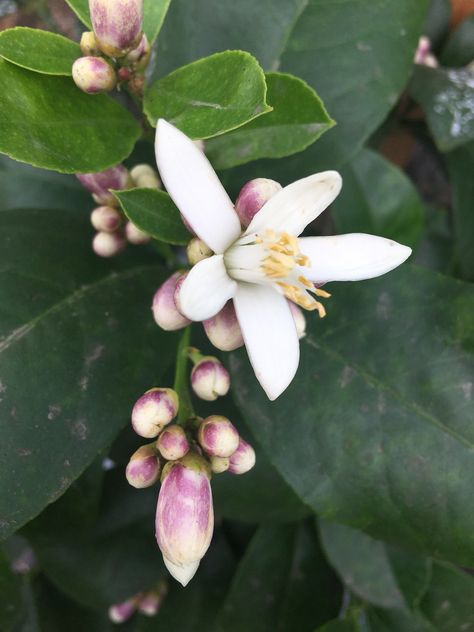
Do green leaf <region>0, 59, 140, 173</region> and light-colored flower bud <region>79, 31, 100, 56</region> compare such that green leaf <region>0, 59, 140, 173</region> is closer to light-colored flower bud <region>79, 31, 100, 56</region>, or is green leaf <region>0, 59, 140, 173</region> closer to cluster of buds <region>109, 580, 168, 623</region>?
light-colored flower bud <region>79, 31, 100, 56</region>

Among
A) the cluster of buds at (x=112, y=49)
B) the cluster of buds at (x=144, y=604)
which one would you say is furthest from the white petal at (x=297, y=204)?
the cluster of buds at (x=144, y=604)

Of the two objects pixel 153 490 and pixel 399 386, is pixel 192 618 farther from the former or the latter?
pixel 399 386

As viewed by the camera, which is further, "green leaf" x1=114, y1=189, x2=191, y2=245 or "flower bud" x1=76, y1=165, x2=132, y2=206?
"flower bud" x1=76, y1=165, x2=132, y2=206

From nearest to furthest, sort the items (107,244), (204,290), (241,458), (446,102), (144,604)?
(204,290), (241,458), (107,244), (446,102), (144,604)

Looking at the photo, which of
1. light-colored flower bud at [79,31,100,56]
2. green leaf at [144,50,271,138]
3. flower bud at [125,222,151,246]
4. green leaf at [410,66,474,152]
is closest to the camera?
green leaf at [144,50,271,138]

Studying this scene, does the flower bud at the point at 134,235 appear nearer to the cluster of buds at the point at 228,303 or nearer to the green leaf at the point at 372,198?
the cluster of buds at the point at 228,303

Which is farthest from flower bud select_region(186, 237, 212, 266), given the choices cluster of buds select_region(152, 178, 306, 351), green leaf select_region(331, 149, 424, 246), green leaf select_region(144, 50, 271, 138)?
green leaf select_region(331, 149, 424, 246)

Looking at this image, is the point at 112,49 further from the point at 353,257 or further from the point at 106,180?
the point at 353,257

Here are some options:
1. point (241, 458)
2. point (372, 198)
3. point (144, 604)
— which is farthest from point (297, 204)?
point (144, 604)
